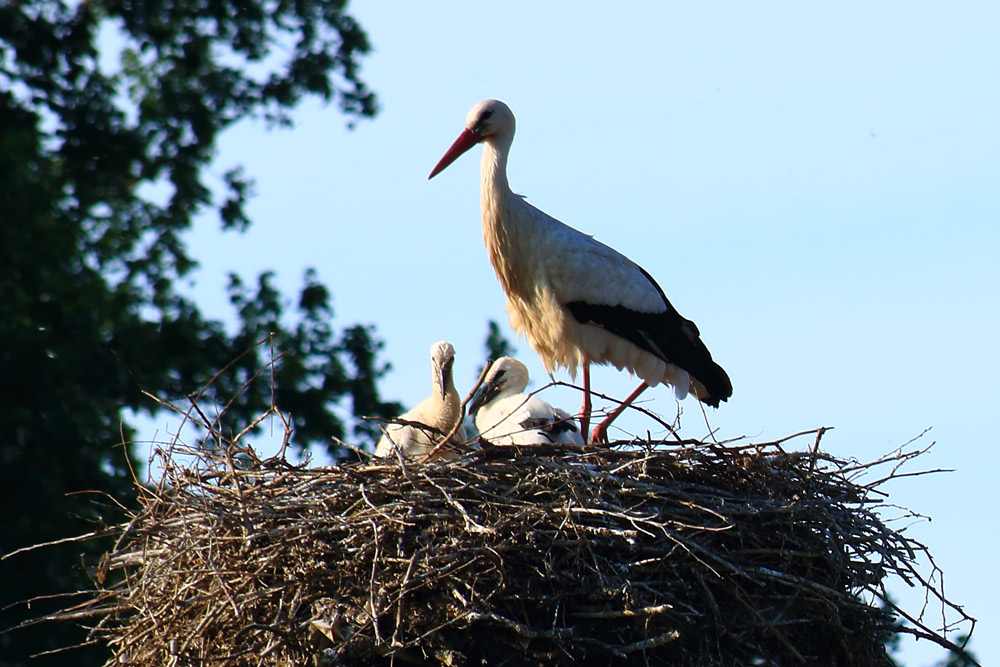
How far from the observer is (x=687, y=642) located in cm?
503

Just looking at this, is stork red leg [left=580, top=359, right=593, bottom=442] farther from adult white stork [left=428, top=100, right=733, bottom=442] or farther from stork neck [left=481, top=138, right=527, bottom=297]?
stork neck [left=481, top=138, right=527, bottom=297]

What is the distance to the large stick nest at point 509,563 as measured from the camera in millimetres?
4926

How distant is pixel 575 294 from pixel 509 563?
8.39 ft

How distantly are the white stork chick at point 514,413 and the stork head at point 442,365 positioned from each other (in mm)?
189

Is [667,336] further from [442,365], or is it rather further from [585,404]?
[442,365]

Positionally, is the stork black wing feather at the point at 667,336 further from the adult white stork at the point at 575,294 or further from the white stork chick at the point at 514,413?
the white stork chick at the point at 514,413

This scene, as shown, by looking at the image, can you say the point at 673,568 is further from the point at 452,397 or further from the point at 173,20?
the point at 173,20

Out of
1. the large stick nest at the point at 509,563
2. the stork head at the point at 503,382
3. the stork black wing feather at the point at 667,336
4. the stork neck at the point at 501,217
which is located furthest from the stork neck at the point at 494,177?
the large stick nest at the point at 509,563

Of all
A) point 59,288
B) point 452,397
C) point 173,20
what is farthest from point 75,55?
point 452,397

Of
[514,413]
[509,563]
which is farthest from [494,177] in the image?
[509,563]

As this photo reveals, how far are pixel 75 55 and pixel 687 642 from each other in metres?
9.31

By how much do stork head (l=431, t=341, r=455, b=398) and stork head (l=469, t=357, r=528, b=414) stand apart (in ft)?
0.62

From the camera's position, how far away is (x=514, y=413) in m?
6.55

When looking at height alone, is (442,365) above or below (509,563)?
above
